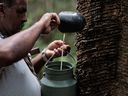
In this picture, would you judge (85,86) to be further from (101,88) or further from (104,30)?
(104,30)

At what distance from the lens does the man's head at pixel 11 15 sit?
3023 millimetres

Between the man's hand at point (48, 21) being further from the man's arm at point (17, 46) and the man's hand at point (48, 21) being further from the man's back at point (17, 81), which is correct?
the man's back at point (17, 81)

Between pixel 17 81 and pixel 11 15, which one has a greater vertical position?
pixel 11 15

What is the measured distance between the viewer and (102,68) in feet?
10.0

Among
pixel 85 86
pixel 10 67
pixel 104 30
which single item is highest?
pixel 104 30

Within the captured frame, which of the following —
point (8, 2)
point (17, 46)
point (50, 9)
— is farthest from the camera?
point (50, 9)

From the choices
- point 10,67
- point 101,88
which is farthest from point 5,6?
point 101,88

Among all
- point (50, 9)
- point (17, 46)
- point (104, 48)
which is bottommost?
point (50, 9)

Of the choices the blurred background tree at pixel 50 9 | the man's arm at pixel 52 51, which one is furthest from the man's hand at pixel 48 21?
the blurred background tree at pixel 50 9

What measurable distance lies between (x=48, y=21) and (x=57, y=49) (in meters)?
0.75

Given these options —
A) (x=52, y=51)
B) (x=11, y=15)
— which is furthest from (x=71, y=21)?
(x=52, y=51)

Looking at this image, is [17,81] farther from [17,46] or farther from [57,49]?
[57,49]

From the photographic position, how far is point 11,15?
3031mm

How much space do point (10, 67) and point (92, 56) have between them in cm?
59
